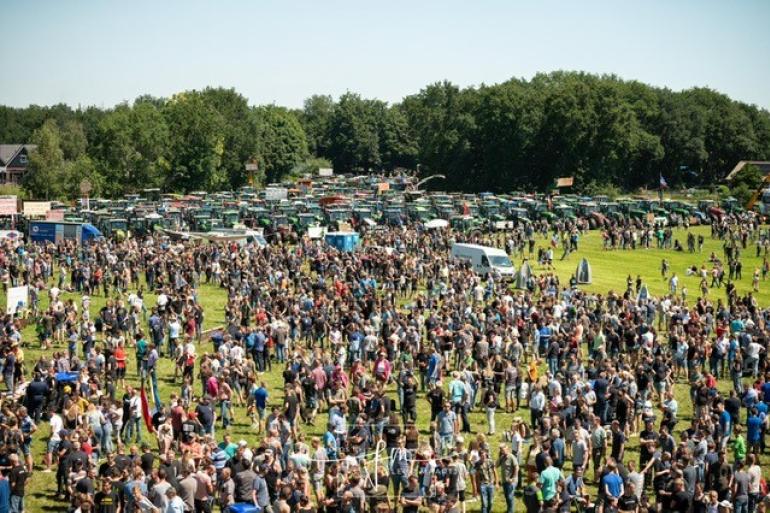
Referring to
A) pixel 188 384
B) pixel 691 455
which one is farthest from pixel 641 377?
pixel 188 384

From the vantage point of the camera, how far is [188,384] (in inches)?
843

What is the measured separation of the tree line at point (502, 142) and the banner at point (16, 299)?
216 ft

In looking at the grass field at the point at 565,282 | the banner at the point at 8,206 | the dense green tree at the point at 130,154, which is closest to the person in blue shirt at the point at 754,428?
the grass field at the point at 565,282

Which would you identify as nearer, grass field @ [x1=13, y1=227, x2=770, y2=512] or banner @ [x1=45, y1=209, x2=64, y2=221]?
grass field @ [x1=13, y1=227, x2=770, y2=512]

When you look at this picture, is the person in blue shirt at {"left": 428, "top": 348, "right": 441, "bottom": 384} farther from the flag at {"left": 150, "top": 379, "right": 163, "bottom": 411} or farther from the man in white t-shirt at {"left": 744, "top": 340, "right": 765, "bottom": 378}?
the man in white t-shirt at {"left": 744, "top": 340, "right": 765, "bottom": 378}

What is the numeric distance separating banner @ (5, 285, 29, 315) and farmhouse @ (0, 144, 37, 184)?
105 m

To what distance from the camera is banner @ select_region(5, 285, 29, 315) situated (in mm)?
30234

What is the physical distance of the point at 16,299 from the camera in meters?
30.5

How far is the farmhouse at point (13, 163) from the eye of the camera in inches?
5059

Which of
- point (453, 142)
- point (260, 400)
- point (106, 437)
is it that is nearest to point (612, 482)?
point (260, 400)

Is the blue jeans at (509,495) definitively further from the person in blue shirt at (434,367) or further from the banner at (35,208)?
the banner at (35,208)

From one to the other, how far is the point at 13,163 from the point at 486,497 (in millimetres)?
127262

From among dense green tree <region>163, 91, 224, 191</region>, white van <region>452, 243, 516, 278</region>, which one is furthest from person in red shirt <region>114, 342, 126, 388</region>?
dense green tree <region>163, 91, 224, 191</region>

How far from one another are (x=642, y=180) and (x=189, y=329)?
84.3m
